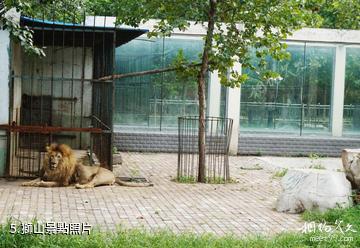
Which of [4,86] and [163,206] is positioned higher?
[4,86]

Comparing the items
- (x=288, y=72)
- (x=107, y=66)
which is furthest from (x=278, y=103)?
(x=107, y=66)

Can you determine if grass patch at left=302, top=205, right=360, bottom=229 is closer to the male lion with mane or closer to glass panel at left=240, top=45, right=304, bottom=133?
the male lion with mane

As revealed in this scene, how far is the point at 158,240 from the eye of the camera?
6223 mm

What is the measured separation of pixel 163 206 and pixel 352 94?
38.2ft

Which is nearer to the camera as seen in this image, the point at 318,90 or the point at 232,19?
the point at 232,19

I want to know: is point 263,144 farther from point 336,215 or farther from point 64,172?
point 336,215

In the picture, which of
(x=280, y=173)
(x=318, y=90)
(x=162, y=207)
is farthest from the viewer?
(x=318, y=90)

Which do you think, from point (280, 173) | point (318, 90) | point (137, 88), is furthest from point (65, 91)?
point (318, 90)

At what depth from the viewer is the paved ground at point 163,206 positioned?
7.48 meters

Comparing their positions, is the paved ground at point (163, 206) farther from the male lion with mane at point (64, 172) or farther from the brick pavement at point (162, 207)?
the male lion with mane at point (64, 172)

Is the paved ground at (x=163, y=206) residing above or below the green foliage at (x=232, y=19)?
below

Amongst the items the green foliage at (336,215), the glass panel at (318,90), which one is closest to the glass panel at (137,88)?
the glass panel at (318,90)

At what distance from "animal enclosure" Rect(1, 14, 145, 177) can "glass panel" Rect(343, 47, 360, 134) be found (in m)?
7.29

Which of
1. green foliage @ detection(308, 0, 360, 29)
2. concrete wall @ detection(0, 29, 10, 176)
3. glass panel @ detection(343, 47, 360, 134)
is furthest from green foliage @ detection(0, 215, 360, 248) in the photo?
glass panel @ detection(343, 47, 360, 134)
